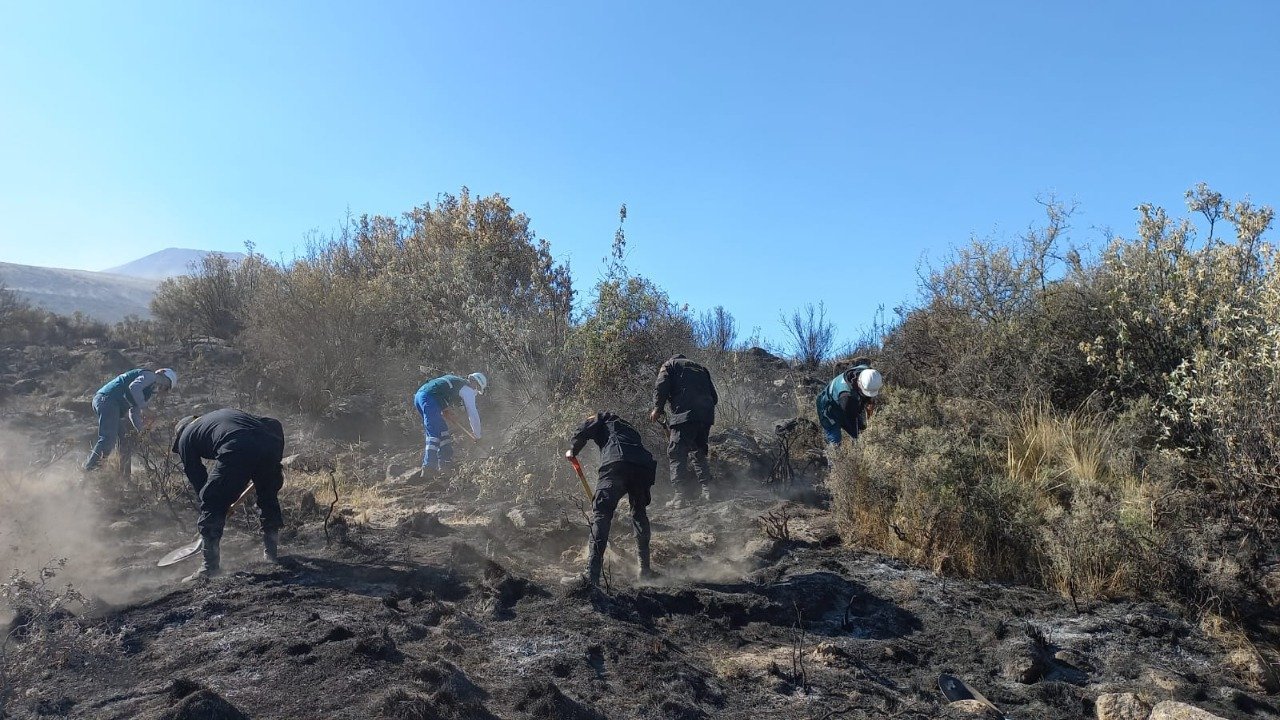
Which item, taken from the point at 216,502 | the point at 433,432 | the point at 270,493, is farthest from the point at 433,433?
the point at 216,502

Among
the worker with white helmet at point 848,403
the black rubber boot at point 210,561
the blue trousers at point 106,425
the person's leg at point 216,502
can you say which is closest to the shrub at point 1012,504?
the worker with white helmet at point 848,403

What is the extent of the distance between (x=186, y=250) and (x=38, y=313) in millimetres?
181320

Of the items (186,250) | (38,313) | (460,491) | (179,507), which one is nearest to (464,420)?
(460,491)

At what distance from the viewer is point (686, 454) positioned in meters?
8.74

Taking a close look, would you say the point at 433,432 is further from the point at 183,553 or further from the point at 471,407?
the point at 183,553

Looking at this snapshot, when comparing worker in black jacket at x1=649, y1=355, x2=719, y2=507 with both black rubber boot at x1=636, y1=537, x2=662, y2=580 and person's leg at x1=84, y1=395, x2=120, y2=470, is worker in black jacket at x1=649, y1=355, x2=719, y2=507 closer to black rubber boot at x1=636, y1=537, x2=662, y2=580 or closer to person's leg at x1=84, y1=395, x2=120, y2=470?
black rubber boot at x1=636, y1=537, x2=662, y2=580

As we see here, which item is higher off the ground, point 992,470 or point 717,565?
point 992,470

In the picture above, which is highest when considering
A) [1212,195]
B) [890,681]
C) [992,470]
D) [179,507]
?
[1212,195]

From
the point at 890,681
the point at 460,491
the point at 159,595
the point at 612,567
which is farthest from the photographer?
the point at 460,491

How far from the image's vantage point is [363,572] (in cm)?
614

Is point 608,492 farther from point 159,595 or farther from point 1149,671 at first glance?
point 1149,671

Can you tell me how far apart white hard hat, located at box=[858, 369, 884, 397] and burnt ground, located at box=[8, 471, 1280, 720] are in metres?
1.88

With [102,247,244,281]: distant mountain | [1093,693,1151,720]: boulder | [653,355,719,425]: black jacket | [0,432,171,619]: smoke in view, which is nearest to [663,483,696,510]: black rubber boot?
[653,355,719,425]: black jacket

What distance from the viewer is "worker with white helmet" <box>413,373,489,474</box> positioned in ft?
32.0
